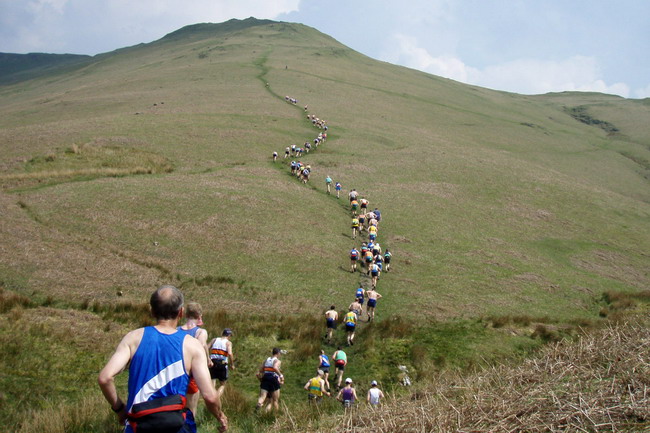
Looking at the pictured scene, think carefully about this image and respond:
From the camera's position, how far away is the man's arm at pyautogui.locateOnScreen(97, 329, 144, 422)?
5.07 m

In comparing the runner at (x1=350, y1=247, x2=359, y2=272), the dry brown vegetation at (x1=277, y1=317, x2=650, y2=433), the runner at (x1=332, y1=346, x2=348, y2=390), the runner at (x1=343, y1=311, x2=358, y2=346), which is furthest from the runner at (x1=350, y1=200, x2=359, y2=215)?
the dry brown vegetation at (x1=277, y1=317, x2=650, y2=433)

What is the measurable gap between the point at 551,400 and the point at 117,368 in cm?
587

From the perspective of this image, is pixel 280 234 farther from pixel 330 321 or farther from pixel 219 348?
pixel 219 348

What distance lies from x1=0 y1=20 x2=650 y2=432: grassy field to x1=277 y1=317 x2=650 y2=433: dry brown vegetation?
3.73 metres

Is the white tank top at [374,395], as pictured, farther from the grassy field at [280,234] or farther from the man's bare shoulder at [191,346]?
the man's bare shoulder at [191,346]

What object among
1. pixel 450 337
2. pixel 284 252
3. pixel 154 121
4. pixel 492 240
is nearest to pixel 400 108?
pixel 154 121

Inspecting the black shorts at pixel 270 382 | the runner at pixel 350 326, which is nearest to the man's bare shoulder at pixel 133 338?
the black shorts at pixel 270 382

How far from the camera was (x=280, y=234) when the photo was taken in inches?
1371

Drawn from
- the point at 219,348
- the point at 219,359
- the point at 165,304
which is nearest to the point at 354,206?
the point at 219,348

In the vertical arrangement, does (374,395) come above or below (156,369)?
below

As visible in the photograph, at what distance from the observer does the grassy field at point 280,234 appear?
19969 mm

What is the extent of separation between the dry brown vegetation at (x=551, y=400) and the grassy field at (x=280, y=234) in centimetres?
373

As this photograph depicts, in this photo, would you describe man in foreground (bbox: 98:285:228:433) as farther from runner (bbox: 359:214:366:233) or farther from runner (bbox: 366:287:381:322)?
runner (bbox: 359:214:366:233)

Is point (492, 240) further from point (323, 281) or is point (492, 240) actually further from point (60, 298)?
point (60, 298)
